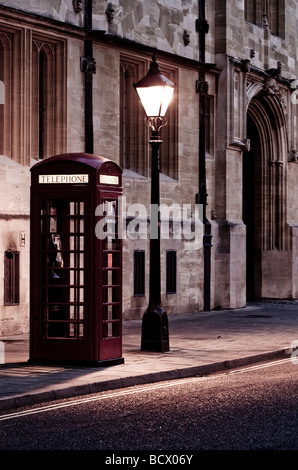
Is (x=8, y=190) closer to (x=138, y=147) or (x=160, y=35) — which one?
(x=138, y=147)

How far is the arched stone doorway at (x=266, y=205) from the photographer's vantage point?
2756 centimetres

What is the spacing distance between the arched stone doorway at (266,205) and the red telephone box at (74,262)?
581 inches

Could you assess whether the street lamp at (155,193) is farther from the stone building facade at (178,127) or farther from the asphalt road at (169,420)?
the stone building facade at (178,127)

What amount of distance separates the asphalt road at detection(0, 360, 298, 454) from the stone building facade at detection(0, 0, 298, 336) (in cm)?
686

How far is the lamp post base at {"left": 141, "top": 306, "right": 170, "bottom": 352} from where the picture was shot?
1480 centimetres

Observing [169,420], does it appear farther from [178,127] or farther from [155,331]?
[178,127]

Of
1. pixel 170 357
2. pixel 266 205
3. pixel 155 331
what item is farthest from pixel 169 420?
pixel 266 205

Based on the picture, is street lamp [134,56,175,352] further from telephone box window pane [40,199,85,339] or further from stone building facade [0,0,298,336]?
stone building facade [0,0,298,336]

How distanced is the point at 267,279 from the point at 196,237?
5071 millimetres

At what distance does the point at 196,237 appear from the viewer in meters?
23.2

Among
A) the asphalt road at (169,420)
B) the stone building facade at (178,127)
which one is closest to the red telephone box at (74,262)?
the asphalt road at (169,420)

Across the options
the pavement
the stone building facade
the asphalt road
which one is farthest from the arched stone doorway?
the asphalt road

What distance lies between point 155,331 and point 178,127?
8.90 metres
